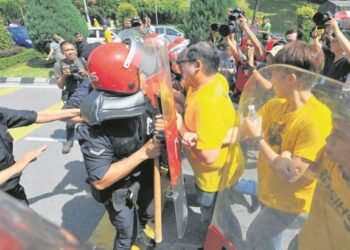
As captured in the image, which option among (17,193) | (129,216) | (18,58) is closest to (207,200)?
(129,216)

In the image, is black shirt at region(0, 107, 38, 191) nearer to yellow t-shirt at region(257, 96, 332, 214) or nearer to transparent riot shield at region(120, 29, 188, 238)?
transparent riot shield at region(120, 29, 188, 238)

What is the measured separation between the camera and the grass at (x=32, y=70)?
10.6 m

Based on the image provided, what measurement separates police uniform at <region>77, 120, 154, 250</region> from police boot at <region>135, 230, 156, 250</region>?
0.22ft

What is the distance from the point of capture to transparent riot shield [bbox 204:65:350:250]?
39.5 inches

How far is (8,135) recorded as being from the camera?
204 centimetres

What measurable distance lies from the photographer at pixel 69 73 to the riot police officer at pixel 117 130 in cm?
249

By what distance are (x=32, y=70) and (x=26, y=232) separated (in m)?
11.9

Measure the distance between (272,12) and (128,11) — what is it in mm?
12049

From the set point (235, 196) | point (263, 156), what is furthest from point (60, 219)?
point (263, 156)

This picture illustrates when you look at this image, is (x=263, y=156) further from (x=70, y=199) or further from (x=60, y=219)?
(x=70, y=199)

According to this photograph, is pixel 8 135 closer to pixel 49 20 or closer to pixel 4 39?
pixel 49 20

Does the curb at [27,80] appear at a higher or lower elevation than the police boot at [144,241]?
lower

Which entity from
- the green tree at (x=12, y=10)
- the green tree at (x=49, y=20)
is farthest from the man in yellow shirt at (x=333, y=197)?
the green tree at (x=12, y=10)

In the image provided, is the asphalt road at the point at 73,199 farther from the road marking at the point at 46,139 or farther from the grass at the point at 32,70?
the grass at the point at 32,70
